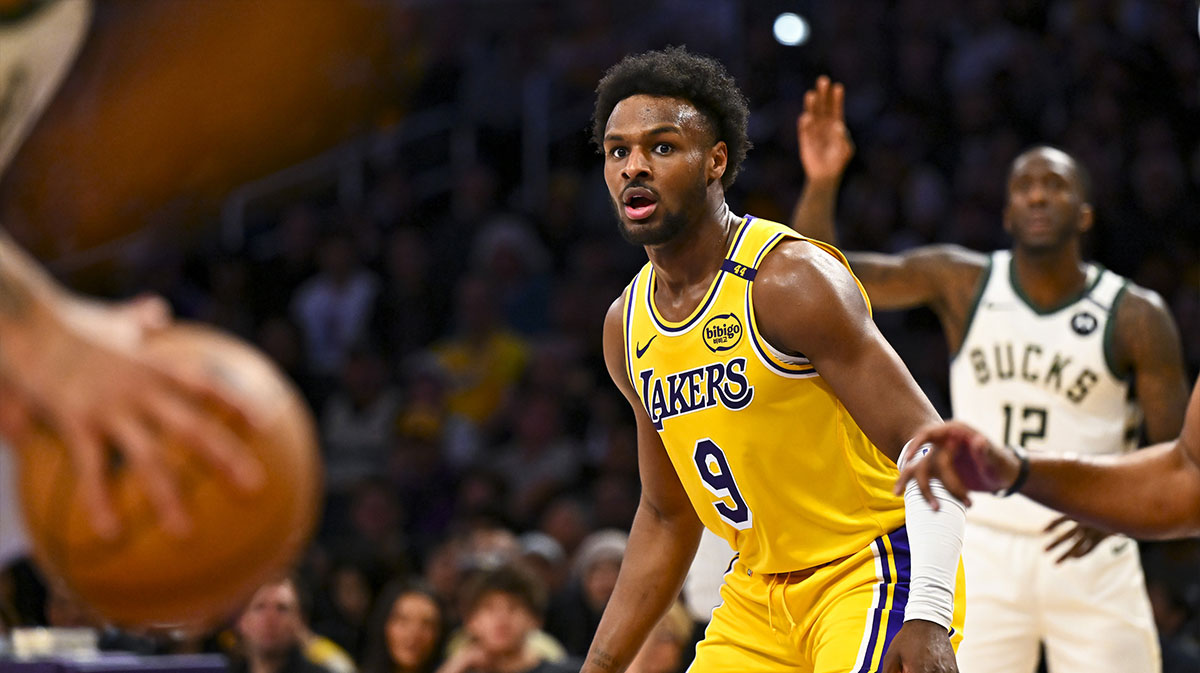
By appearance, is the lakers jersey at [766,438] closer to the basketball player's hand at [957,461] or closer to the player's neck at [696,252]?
the player's neck at [696,252]

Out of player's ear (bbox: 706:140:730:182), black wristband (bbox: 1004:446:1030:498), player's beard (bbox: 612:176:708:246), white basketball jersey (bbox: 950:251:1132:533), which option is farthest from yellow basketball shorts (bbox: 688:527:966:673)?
white basketball jersey (bbox: 950:251:1132:533)

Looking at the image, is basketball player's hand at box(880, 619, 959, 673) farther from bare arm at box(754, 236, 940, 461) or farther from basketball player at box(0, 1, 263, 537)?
basketball player at box(0, 1, 263, 537)

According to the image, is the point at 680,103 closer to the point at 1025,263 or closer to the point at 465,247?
the point at 1025,263

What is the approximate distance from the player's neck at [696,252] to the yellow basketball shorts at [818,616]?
27.9 inches

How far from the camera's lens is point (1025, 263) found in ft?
17.8

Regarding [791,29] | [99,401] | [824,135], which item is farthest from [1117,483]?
[791,29]

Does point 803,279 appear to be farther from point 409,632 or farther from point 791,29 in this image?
point 791,29

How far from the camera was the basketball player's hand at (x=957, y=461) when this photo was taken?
2.52 meters

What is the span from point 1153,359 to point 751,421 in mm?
2228

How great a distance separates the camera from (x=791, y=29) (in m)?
10.5

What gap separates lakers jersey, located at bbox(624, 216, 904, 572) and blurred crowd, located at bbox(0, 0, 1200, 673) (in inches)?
112

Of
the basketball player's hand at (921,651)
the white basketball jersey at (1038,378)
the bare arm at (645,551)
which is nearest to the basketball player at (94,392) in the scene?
the basketball player's hand at (921,651)

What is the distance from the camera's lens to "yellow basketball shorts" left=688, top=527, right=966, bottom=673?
10.9ft

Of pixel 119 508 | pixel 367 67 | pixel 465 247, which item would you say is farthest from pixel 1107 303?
pixel 367 67
